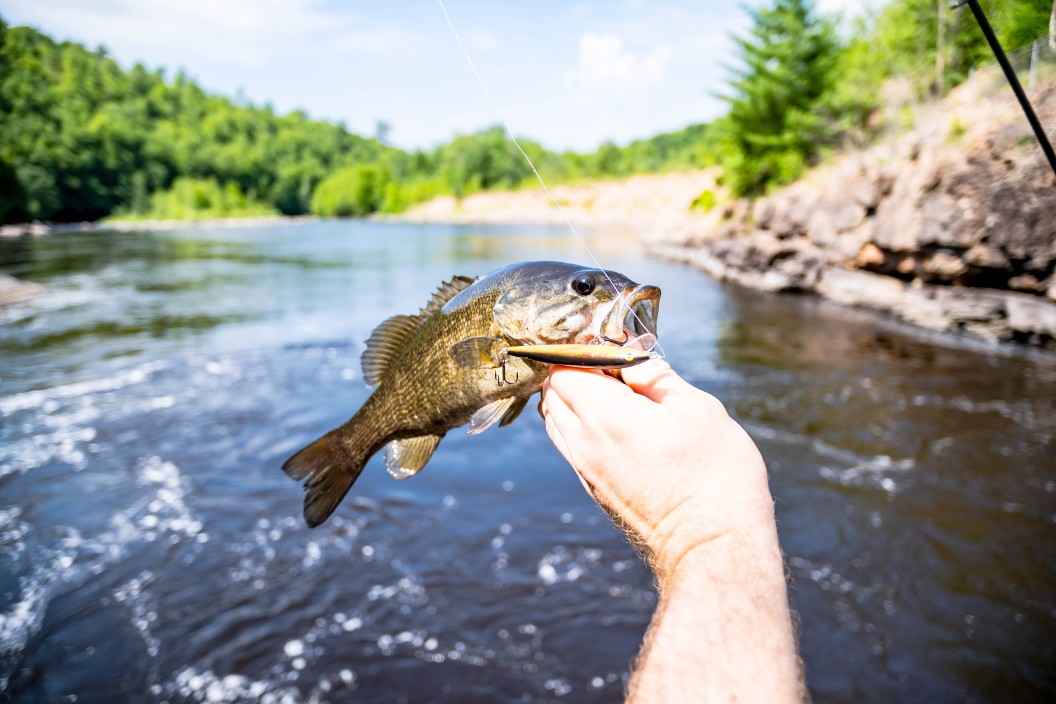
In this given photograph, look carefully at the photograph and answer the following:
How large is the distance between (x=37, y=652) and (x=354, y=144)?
617 feet

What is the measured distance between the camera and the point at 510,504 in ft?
23.2

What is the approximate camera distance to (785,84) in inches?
1262

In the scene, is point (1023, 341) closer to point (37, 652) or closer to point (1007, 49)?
point (1007, 49)

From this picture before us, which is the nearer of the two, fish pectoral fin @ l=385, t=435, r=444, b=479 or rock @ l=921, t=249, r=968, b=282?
fish pectoral fin @ l=385, t=435, r=444, b=479

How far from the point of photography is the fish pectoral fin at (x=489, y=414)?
7.55 feet

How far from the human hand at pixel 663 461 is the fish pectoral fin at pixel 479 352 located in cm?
32

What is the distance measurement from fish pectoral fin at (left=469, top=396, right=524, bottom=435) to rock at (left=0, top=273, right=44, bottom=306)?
901 inches

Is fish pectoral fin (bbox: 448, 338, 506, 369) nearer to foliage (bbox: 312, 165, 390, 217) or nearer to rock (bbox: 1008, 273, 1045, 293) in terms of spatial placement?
rock (bbox: 1008, 273, 1045, 293)

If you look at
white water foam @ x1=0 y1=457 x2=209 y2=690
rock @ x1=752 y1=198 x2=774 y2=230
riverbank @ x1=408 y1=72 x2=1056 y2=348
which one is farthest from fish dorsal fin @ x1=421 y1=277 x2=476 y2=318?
rock @ x1=752 y1=198 x2=774 y2=230

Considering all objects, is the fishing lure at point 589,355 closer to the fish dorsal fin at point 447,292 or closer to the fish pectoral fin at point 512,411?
the fish pectoral fin at point 512,411

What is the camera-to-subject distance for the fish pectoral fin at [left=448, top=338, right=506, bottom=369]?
228 cm

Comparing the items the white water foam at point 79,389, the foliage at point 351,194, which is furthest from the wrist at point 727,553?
the foliage at point 351,194

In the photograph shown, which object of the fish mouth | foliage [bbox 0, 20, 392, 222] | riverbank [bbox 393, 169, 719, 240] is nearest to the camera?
the fish mouth

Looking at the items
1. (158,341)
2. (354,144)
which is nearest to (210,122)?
(354,144)
